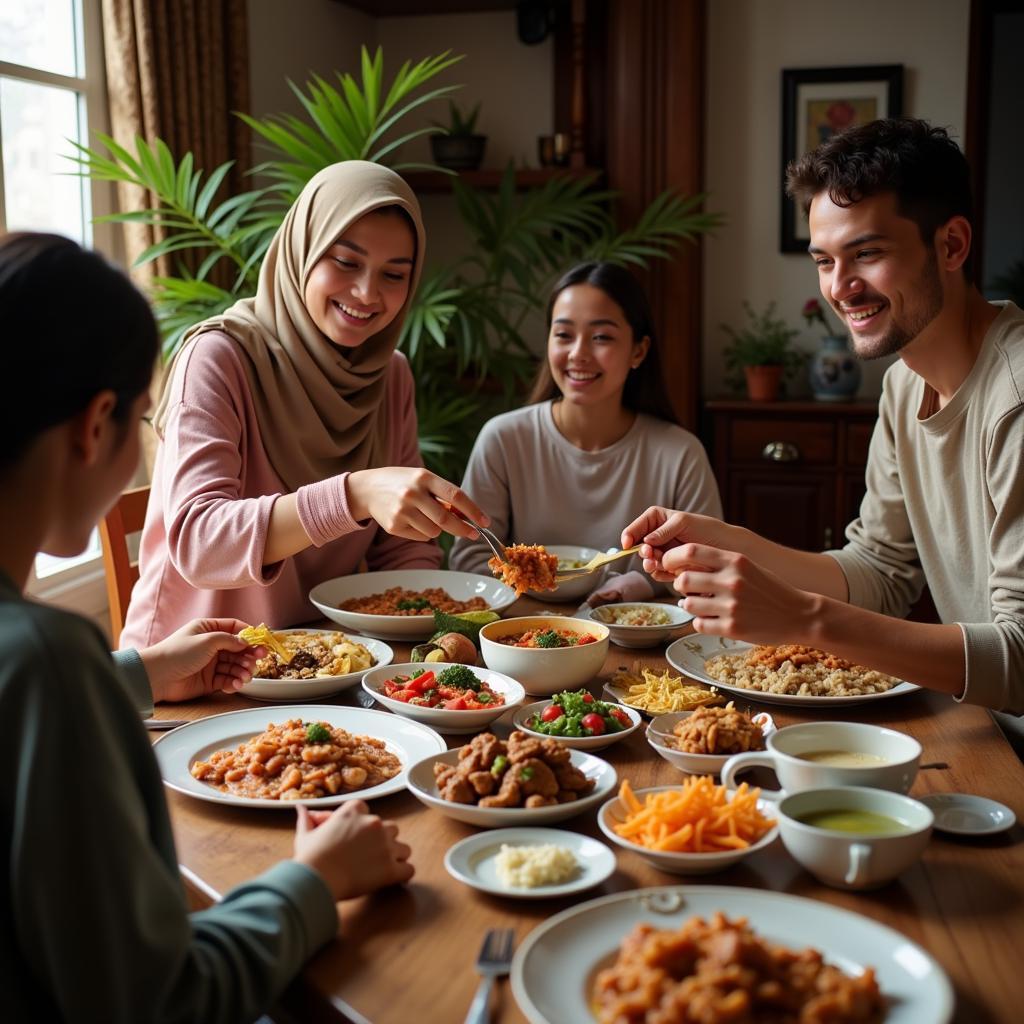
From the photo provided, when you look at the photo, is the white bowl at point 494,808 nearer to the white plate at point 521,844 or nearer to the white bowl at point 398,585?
the white plate at point 521,844

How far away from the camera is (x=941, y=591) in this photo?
226cm

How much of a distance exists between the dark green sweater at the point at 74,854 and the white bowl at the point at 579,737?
65 centimetres

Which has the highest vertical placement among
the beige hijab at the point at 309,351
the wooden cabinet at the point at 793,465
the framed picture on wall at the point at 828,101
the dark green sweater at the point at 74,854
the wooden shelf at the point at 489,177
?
the framed picture on wall at the point at 828,101

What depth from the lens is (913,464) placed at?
2268mm

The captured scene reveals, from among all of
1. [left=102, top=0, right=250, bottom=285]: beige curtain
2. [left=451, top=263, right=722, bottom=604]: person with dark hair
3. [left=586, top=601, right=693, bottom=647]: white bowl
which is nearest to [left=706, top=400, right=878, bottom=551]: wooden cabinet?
[left=451, top=263, right=722, bottom=604]: person with dark hair

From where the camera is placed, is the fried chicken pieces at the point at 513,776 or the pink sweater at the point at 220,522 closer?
the fried chicken pieces at the point at 513,776

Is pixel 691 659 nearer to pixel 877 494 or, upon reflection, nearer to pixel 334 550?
pixel 877 494

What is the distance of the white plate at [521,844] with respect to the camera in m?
1.18

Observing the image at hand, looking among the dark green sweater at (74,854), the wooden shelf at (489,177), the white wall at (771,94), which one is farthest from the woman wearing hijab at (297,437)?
the white wall at (771,94)

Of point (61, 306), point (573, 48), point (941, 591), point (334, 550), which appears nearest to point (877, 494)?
point (941, 591)

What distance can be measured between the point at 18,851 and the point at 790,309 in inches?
190

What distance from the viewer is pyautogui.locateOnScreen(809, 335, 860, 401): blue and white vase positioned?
4.88 meters

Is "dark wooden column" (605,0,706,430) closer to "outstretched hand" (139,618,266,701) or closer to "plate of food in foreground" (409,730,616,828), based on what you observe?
"outstretched hand" (139,618,266,701)

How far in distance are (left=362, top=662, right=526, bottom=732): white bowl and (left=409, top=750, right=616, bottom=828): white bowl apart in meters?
0.20
